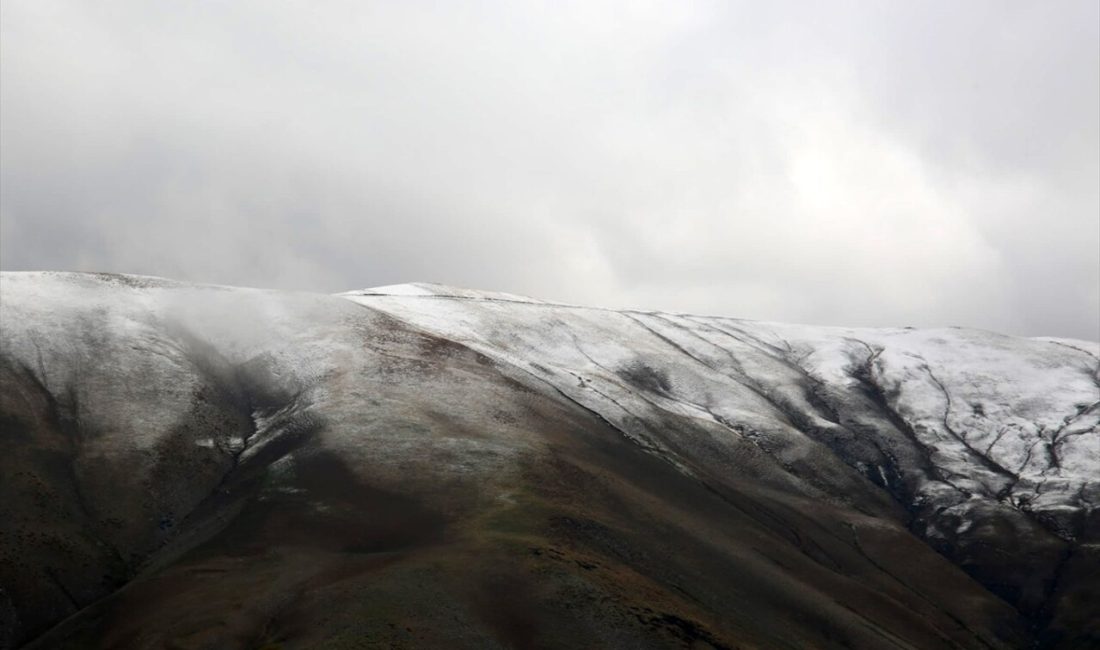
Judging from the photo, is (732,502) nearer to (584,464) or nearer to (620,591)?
(584,464)

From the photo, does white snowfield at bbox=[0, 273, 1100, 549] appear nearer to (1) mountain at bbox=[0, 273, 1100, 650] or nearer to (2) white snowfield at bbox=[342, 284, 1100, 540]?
(2) white snowfield at bbox=[342, 284, 1100, 540]

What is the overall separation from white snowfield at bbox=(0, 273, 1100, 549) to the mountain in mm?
540

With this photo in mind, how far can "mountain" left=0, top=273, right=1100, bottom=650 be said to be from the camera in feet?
251

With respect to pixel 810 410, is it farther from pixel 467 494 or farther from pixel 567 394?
pixel 467 494

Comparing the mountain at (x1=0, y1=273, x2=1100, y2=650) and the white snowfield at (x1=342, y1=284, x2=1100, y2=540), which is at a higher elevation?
the white snowfield at (x1=342, y1=284, x2=1100, y2=540)

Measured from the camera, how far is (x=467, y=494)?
93.8 metres

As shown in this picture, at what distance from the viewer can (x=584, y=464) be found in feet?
353

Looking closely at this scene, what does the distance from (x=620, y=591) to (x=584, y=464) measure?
28690 mm

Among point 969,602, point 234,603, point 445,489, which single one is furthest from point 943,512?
point 234,603

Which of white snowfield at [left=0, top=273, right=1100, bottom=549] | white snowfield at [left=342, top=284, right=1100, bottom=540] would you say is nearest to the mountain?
white snowfield at [left=0, top=273, right=1100, bottom=549]

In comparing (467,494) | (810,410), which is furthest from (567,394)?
(810,410)

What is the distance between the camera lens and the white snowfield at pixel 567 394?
111625mm

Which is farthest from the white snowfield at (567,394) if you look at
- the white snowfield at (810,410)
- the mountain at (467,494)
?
the mountain at (467,494)

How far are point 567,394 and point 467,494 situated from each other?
147ft
